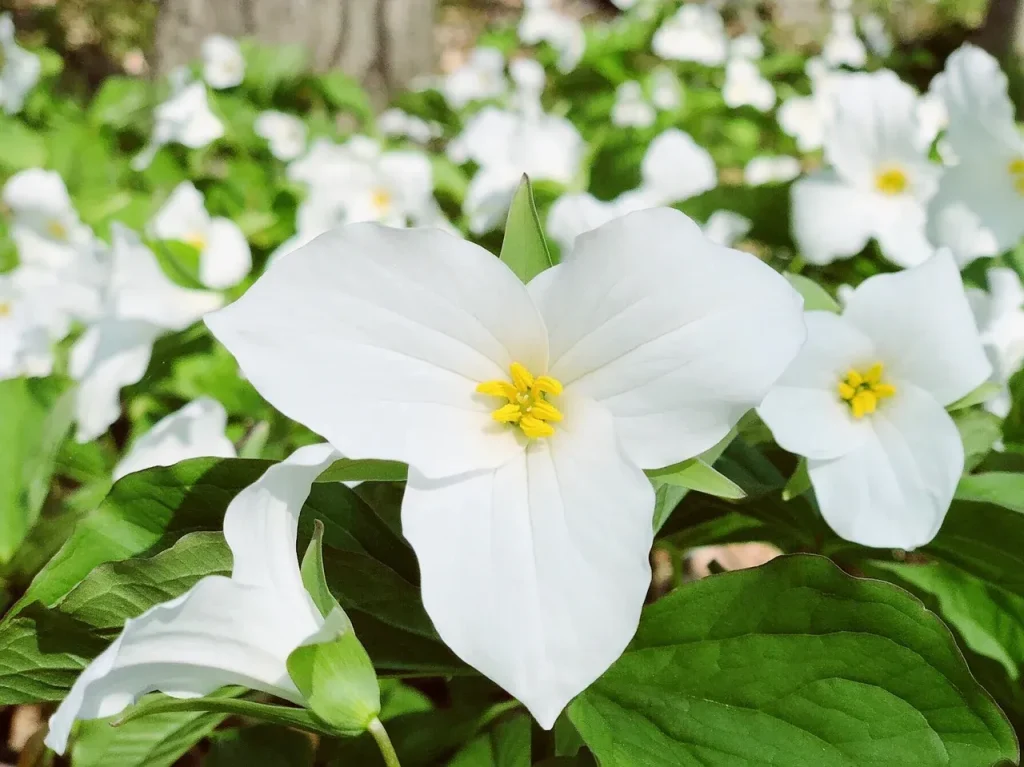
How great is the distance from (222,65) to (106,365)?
131 centimetres

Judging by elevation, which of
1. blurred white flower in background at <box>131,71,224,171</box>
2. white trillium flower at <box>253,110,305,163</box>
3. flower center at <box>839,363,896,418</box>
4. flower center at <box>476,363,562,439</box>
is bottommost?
white trillium flower at <box>253,110,305,163</box>

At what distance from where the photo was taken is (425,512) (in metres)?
0.49

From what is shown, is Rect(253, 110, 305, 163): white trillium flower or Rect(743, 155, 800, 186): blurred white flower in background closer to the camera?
Rect(743, 155, 800, 186): blurred white flower in background

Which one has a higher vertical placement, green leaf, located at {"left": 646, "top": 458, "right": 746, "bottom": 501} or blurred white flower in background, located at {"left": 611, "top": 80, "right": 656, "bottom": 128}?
green leaf, located at {"left": 646, "top": 458, "right": 746, "bottom": 501}

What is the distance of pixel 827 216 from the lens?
1203mm

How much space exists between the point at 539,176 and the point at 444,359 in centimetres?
116

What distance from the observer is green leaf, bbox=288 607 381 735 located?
0.47 metres

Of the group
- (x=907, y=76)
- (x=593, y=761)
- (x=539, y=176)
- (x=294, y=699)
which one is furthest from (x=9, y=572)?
(x=907, y=76)

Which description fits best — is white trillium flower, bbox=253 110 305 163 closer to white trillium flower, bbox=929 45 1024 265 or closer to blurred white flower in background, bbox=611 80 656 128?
blurred white flower in background, bbox=611 80 656 128

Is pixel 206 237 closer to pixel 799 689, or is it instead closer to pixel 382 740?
pixel 382 740

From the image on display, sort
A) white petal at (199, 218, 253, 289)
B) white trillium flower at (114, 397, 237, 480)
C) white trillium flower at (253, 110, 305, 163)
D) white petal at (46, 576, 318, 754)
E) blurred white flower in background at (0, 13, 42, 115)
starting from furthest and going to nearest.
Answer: blurred white flower in background at (0, 13, 42, 115)
white trillium flower at (253, 110, 305, 163)
white petal at (199, 218, 253, 289)
white trillium flower at (114, 397, 237, 480)
white petal at (46, 576, 318, 754)

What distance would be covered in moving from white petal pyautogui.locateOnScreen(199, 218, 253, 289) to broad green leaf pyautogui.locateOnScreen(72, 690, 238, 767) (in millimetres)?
885

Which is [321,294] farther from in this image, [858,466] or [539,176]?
[539,176]

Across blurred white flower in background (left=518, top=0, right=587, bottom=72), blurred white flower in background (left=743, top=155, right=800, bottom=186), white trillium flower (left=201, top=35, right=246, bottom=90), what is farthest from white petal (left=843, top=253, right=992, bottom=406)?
blurred white flower in background (left=518, top=0, right=587, bottom=72)
